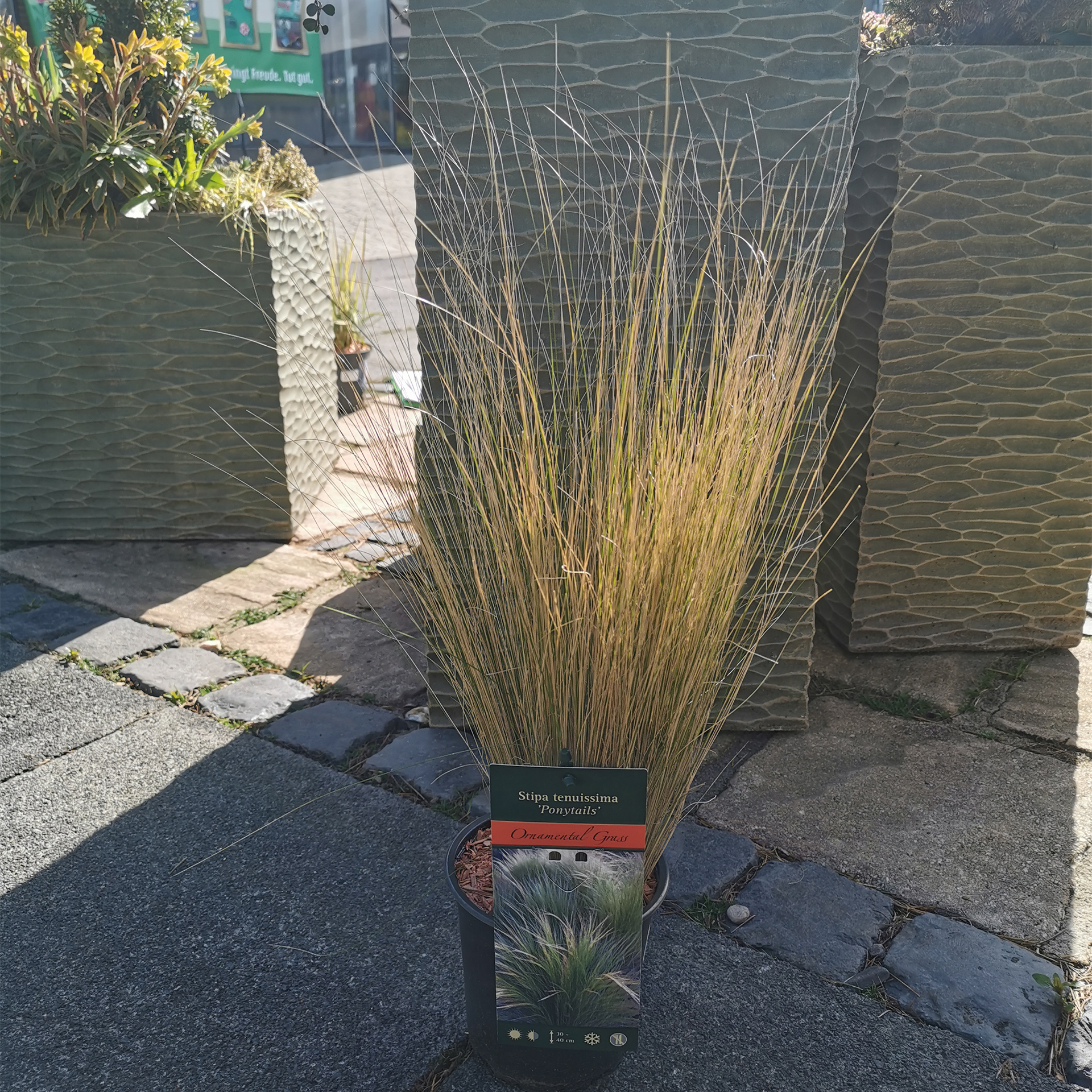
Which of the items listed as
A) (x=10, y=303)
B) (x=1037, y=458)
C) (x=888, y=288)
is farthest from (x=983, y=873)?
(x=10, y=303)

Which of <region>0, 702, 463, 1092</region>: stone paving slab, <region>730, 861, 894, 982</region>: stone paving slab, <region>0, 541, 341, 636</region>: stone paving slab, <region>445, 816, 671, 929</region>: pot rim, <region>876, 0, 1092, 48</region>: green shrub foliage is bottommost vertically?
<region>0, 702, 463, 1092</region>: stone paving slab

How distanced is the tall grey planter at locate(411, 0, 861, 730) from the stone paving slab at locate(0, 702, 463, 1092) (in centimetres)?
94

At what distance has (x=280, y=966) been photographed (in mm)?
1760

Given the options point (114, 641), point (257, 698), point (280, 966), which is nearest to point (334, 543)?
point (114, 641)

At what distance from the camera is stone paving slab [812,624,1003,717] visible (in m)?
2.65

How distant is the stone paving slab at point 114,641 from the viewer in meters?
2.83

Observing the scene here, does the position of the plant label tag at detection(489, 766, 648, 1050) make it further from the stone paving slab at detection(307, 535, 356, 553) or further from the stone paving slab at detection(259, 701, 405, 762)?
the stone paving slab at detection(307, 535, 356, 553)

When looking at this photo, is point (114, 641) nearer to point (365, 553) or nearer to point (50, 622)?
point (50, 622)

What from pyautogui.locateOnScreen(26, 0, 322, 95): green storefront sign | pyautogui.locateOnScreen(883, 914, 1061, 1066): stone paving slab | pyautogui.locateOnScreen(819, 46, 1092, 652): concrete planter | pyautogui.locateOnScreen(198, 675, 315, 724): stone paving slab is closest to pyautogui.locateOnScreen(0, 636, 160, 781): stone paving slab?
pyautogui.locateOnScreen(198, 675, 315, 724): stone paving slab

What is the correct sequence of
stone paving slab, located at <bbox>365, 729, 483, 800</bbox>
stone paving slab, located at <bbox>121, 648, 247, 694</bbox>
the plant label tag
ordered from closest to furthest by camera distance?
the plant label tag → stone paving slab, located at <bbox>365, 729, 483, 800</bbox> → stone paving slab, located at <bbox>121, 648, 247, 694</bbox>

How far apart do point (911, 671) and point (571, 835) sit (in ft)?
5.65

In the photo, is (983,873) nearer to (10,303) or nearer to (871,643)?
(871,643)

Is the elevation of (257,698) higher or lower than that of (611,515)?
lower

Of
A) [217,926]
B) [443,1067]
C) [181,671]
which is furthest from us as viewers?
[181,671]
